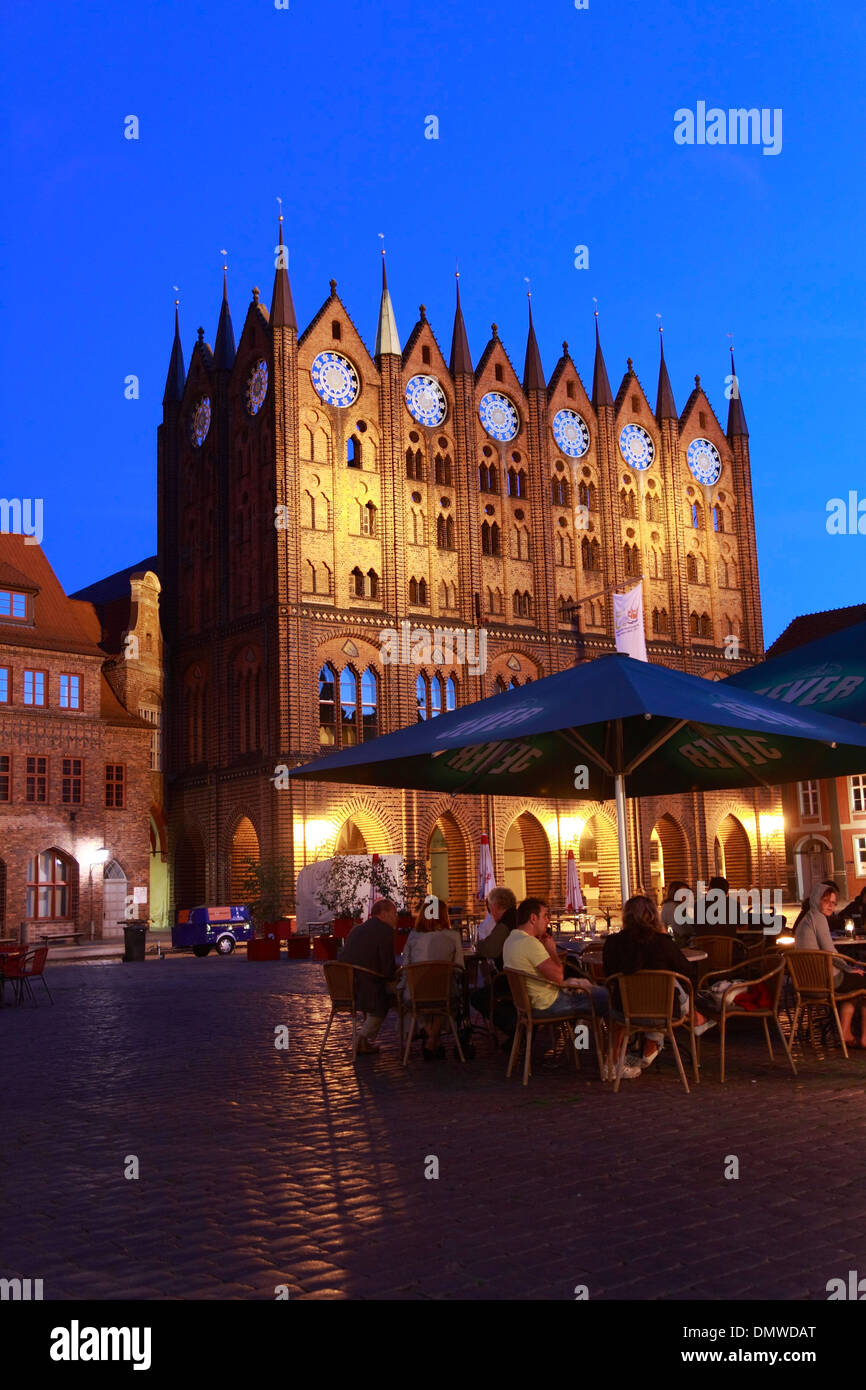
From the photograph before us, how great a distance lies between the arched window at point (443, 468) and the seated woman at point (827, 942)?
34353 millimetres

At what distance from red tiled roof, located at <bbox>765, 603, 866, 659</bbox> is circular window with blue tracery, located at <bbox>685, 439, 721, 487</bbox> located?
26.7 ft

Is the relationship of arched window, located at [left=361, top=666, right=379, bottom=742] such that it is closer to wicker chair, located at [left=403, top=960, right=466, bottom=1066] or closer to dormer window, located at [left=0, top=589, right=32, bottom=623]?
dormer window, located at [left=0, top=589, right=32, bottom=623]

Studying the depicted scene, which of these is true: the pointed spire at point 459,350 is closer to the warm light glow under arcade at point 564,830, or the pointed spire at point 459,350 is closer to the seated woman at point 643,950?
the warm light glow under arcade at point 564,830

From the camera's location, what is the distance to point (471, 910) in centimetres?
4106

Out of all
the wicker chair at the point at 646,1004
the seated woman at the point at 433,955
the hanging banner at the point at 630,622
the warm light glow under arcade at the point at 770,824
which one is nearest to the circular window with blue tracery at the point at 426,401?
the hanging banner at the point at 630,622

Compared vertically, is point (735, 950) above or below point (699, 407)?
below

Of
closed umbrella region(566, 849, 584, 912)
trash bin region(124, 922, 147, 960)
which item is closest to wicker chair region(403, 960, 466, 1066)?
trash bin region(124, 922, 147, 960)

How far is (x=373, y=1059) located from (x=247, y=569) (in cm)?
3181

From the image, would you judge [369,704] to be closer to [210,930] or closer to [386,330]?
[210,930]

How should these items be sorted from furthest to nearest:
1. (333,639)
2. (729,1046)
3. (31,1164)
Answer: (333,639), (729,1046), (31,1164)

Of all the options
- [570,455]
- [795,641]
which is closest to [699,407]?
[570,455]

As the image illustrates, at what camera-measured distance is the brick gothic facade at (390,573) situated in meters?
39.2

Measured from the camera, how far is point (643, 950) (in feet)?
28.1
